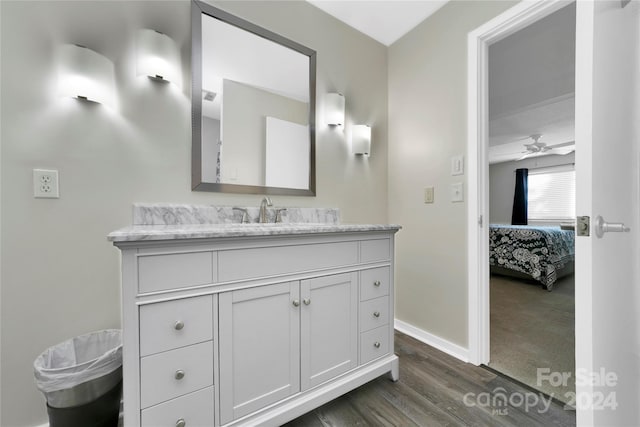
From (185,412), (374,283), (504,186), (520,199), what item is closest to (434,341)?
(374,283)

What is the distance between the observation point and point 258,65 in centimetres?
170

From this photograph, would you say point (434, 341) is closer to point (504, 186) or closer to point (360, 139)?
point (360, 139)

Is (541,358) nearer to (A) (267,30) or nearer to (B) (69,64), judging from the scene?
(A) (267,30)

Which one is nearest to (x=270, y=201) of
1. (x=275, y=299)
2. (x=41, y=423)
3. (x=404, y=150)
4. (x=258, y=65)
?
(x=275, y=299)

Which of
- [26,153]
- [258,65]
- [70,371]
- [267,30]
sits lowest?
[70,371]

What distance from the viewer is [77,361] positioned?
1.15m

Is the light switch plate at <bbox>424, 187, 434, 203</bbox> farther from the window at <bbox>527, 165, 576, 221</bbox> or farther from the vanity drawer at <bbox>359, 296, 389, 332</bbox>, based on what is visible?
the window at <bbox>527, 165, 576, 221</bbox>

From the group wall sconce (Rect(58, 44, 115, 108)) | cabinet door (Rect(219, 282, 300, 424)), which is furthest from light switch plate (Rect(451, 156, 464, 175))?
wall sconce (Rect(58, 44, 115, 108))

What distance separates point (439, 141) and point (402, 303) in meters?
1.34

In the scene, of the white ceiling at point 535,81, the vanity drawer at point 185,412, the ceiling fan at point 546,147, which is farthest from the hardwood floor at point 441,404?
the ceiling fan at point 546,147

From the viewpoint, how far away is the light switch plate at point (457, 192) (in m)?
1.79

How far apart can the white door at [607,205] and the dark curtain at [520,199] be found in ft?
22.3

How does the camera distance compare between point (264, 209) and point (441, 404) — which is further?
point (264, 209)

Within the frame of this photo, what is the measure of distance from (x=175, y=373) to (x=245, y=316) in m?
0.28
